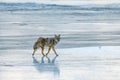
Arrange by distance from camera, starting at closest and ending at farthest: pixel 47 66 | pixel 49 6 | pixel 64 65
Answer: pixel 47 66 → pixel 64 65 → pixel 49 6

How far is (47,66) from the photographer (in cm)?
1501

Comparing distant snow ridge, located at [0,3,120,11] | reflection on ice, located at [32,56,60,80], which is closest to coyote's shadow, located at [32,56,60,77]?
reflection on ice, located at [32,56,60,80]

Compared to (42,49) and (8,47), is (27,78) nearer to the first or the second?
(42,49)

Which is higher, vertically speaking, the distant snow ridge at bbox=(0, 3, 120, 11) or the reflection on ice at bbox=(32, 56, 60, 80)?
the distant snow ridge at bbox=(0, 3, 120, 11)

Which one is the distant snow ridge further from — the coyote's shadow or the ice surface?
the coyote's shadow

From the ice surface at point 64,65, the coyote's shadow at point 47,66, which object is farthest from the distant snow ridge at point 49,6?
the coyote's shadow at point 47,66

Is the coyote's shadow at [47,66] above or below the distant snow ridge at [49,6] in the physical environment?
below

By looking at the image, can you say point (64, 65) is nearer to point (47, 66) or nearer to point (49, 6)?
point (47, 66)

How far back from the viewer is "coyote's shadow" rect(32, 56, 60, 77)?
565 inches

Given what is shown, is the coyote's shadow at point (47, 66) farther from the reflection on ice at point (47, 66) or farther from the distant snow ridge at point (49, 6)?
the distant snow ridge at point (49, 6)

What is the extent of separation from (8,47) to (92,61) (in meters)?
3.40

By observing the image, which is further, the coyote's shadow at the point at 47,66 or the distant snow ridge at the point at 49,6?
the distant snow ridge at the point at 49,6

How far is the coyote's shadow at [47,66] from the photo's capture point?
47.1 ft

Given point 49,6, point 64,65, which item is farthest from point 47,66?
point 49,6
